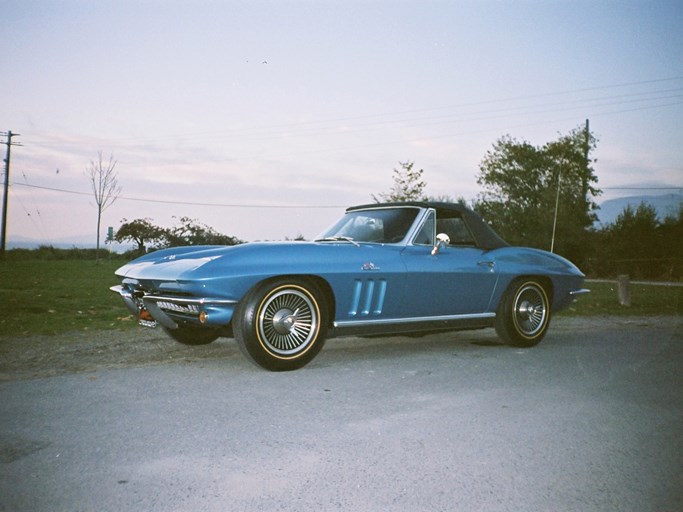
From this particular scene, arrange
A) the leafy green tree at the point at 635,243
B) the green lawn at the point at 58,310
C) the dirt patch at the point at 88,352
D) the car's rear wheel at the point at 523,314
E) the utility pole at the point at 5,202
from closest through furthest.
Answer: the dirt patch at the point at 88,352, the car's rear wheel at the point at 523,314, the green lawn at the point at 58,310, the leafy green tree at the point at 635,243, the utility pole at the point at 5,202

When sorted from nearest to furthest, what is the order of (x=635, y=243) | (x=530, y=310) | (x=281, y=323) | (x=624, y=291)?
(x=281, y=323) → (x=530, y=310) → (x=624, y=291) → (x=635, y=243)

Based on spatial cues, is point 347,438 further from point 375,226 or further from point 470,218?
point 470,218

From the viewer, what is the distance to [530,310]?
7.06m

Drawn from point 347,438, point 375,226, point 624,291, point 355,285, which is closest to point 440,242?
point 375,226

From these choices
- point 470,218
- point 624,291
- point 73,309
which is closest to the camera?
point 470,218

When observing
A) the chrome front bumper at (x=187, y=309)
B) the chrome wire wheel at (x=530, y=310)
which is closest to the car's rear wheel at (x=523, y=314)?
the chrome wire wheel at (x=530, y=310)

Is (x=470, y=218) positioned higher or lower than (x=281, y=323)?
higher

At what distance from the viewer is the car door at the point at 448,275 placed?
6.01 meters

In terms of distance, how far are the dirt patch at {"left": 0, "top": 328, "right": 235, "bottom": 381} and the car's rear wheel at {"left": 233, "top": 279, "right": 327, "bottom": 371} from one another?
96 cm

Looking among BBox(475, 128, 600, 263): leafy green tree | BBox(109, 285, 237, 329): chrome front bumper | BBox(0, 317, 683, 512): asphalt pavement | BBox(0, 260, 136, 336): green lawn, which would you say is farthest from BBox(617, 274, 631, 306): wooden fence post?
BBox(475, 128, 600, 263): leafy green tree

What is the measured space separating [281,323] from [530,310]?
321 cm

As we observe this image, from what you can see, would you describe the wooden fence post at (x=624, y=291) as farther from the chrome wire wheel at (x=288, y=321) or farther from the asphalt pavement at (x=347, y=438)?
the chrome wire wheel at (x=288, y=321)

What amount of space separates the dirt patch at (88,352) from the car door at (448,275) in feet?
6.52

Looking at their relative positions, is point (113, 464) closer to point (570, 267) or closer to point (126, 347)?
point (126, 347)
